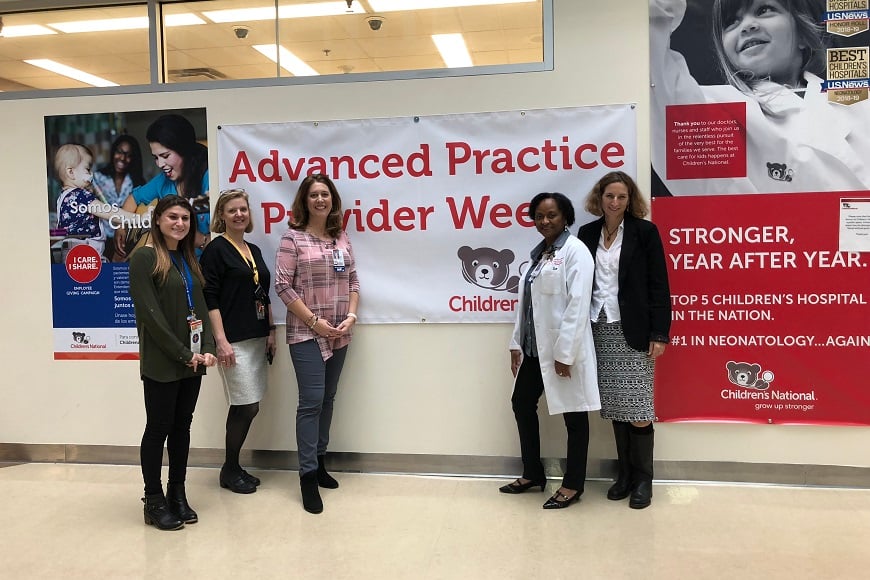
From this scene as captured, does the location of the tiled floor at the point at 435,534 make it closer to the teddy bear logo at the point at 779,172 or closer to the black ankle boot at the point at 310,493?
the black ankle boot at the point at 310,493

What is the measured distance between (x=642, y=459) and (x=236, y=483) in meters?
2.01

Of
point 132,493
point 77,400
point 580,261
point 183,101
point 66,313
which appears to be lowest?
point 132,493

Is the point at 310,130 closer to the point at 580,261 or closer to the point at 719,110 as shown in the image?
the point at 580,261

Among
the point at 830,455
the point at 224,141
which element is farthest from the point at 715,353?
the point at 224,141

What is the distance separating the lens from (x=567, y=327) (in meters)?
2.75

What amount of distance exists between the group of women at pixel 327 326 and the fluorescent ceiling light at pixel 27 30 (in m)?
1.70

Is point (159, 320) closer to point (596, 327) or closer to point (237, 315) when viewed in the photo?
point (237, 315)

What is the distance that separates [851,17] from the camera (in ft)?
9.70

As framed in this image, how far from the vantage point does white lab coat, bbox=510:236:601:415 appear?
2.75 meters

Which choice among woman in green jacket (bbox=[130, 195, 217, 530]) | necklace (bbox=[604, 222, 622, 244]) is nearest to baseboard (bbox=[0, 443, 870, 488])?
woman in green jacket (bbox=[130, 195, 217, 530])

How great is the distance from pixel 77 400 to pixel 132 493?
0.77 meters

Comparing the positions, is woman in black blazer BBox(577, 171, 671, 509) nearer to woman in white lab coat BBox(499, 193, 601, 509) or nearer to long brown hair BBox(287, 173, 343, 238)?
woman in white lab coat BBox(499, 193, 601, 509)

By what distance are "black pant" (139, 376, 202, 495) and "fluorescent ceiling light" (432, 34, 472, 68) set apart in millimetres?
2005

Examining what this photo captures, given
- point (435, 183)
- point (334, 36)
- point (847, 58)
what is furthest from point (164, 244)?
point (847, 58)
